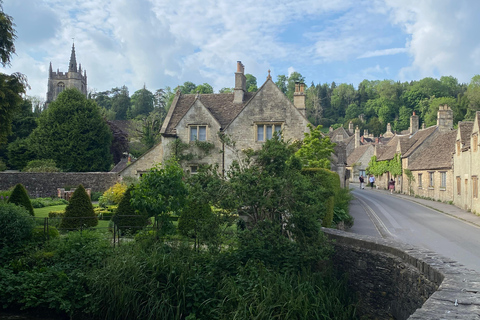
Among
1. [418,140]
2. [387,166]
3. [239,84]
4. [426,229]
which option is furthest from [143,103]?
[426,229]

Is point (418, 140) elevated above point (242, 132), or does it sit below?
above

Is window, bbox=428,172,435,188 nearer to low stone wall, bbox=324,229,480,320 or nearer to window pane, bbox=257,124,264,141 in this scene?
window pane, bbox=257,124,264,141

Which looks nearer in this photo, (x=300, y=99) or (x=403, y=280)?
(x=403, y=280)

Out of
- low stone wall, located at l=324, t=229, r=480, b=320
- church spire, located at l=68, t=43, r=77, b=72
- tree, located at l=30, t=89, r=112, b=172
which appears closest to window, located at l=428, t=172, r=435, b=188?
low stone wall, located at l=324, t=229, r=480, b=320

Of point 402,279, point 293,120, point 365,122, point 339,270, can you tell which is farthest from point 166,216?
point 365,122

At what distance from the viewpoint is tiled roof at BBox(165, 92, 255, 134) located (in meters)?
30.4

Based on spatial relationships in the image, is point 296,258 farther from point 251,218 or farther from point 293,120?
point 293,120

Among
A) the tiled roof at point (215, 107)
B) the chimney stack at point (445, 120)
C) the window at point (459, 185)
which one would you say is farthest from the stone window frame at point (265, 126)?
the chimney stack at point (445, 120)

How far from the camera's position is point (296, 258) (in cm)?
1091

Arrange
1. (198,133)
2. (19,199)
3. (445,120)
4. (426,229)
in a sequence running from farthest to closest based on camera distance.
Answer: (445,120) → (198,133) → (426,229) → (19,199)

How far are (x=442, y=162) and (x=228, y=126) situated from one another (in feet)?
64.7

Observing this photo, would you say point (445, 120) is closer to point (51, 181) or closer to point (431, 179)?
point (431, 179)

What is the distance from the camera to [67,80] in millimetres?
93062

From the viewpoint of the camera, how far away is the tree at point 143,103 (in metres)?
98.1
